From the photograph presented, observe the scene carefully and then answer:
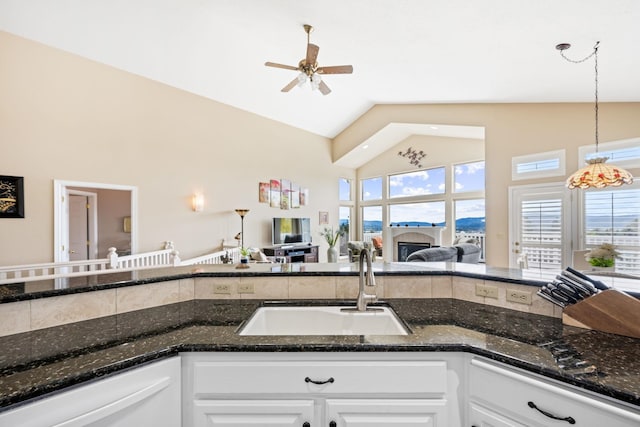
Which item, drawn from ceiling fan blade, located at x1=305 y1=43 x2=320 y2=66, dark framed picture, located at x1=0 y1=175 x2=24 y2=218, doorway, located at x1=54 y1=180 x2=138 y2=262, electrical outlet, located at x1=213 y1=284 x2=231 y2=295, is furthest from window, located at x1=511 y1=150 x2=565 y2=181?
dark framed picture, located at x1=0 y1=175 x2=24 y2=218

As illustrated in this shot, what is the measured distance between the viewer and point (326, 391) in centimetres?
109

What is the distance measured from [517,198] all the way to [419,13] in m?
3.57

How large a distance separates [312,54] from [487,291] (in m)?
2.95

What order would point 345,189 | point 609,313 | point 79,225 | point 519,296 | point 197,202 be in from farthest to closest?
1. point 345,189
2. point 79,225
3. point 197,202
4. point 519,296
5. point 609,313

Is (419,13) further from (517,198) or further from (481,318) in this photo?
(517,198)

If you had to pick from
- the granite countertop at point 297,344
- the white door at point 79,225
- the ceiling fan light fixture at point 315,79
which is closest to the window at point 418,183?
the ceiling fan light fixture at point 315,79

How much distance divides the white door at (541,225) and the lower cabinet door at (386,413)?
13.8ft

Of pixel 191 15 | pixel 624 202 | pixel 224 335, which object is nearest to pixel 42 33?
pixel 191 15

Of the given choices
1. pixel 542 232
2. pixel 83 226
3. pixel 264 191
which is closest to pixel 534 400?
pixel 542 232

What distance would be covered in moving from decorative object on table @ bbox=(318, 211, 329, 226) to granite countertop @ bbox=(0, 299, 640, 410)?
6.37 metres

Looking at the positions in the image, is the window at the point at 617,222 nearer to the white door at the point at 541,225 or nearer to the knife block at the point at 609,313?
the white door at the point at 541,225

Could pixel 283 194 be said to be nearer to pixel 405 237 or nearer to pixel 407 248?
pixel 405 237

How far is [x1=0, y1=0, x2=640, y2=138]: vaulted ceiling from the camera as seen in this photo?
9.37 ft

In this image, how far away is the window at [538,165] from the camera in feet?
15.3
